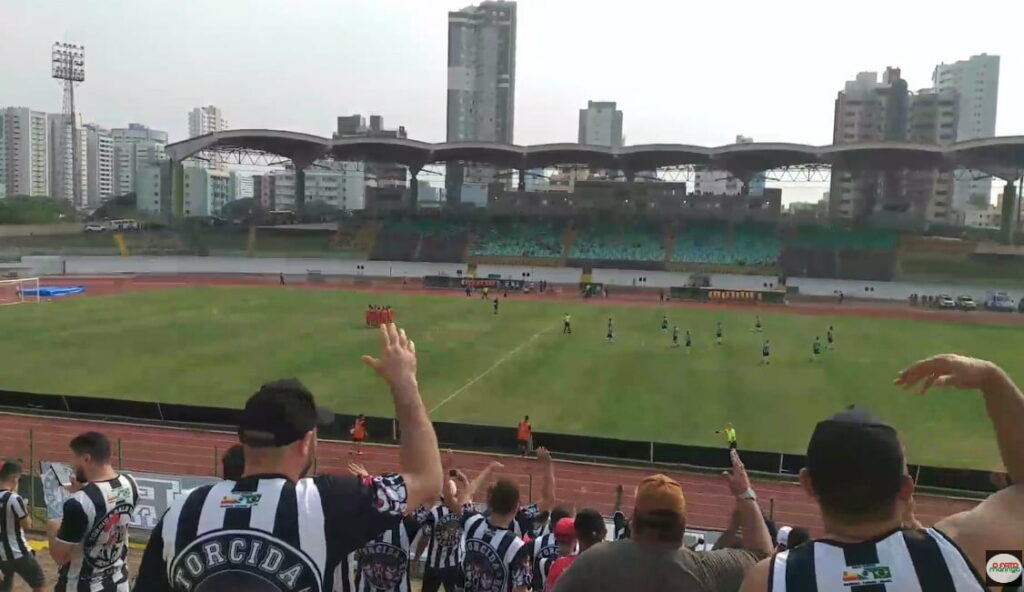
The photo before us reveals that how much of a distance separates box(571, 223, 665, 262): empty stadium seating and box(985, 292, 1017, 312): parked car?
25.7 meters

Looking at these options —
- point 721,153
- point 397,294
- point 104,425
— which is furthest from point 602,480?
point 721,153

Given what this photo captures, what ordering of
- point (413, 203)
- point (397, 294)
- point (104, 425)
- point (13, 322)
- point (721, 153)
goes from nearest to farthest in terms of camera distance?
point (104, 425)
point (13, 322)
point (397, 294)
point (721, 153)
point (413, 203)

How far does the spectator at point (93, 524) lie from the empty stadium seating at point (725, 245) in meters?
67.1

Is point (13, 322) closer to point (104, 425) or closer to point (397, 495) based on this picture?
point (104, 425)

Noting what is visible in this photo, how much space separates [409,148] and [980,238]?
172 ft

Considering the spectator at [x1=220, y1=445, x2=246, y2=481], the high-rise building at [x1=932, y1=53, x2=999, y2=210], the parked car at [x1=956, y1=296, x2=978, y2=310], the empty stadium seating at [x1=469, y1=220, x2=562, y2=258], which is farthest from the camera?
the high-rise building at [x1=932, y1=53, x2=999, y2=210]

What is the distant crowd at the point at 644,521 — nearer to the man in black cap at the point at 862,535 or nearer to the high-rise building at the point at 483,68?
the man in black cap at the point at 862,535

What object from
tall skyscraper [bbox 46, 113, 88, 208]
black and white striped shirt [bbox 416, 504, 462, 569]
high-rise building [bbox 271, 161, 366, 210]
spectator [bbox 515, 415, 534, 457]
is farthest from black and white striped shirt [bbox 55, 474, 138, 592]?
tall skyscraper [bbox 46, 113, 88, 208]

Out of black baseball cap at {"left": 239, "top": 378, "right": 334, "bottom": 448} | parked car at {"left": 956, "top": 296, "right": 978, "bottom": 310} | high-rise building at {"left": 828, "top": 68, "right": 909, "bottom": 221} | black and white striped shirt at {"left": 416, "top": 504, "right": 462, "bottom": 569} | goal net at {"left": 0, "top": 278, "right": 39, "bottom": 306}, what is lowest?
goal net at {"left": 0, "top": 278, "right": 39, "bottom": 306}

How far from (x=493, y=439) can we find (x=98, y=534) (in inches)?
551

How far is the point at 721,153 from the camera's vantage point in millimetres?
66875

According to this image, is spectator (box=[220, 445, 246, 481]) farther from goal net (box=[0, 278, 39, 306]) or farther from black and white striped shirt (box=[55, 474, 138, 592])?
goal net (box=[0, 278, 39, 306])

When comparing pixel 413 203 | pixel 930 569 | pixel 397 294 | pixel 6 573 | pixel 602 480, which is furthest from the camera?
pixel 413 203

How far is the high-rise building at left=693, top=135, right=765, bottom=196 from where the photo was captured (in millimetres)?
75875
